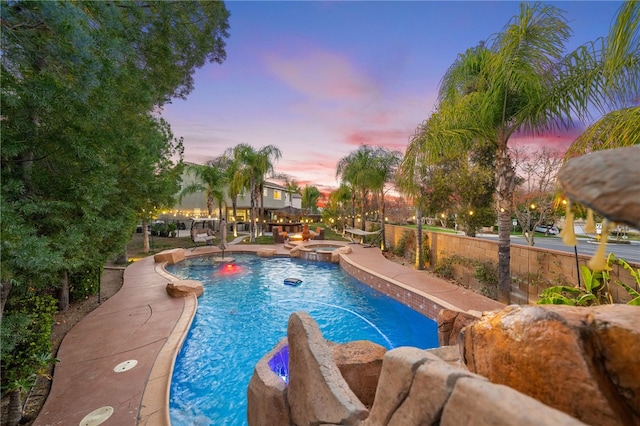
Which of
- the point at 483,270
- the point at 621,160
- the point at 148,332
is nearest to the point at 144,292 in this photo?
the point at 148,332

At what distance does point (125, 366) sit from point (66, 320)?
3.66 m

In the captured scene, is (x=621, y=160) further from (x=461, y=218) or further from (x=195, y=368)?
(x=461, y=218)

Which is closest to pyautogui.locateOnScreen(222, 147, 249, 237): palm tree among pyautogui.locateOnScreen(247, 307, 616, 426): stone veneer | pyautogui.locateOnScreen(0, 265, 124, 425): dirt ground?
pyautogui.locateOnScreen(0, 265, 124, 425): dirt ground

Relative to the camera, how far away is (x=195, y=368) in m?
5.37

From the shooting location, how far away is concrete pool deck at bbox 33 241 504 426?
3453 mm

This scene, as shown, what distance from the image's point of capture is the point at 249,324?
746cm

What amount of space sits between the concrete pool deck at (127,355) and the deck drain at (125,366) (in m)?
0.02

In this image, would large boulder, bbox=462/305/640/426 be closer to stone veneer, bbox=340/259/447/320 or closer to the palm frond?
the palm frond

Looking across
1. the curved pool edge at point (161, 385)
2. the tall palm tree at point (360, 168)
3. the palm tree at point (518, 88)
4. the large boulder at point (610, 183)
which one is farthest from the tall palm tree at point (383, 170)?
the large boulder at point (610, 183)

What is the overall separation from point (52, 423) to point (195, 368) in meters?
2.33

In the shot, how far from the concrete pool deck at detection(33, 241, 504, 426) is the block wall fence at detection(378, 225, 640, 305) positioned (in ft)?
3.20

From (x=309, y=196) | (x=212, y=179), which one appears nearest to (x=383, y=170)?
(x=212, y=179)

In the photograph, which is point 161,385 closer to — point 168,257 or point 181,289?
point 181,289

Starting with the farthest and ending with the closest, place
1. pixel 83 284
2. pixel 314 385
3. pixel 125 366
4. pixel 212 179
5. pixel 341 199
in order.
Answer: pixel 341 199, pixel 212 179, pixel 83 284, pixel 125 366, pixel 314 385
